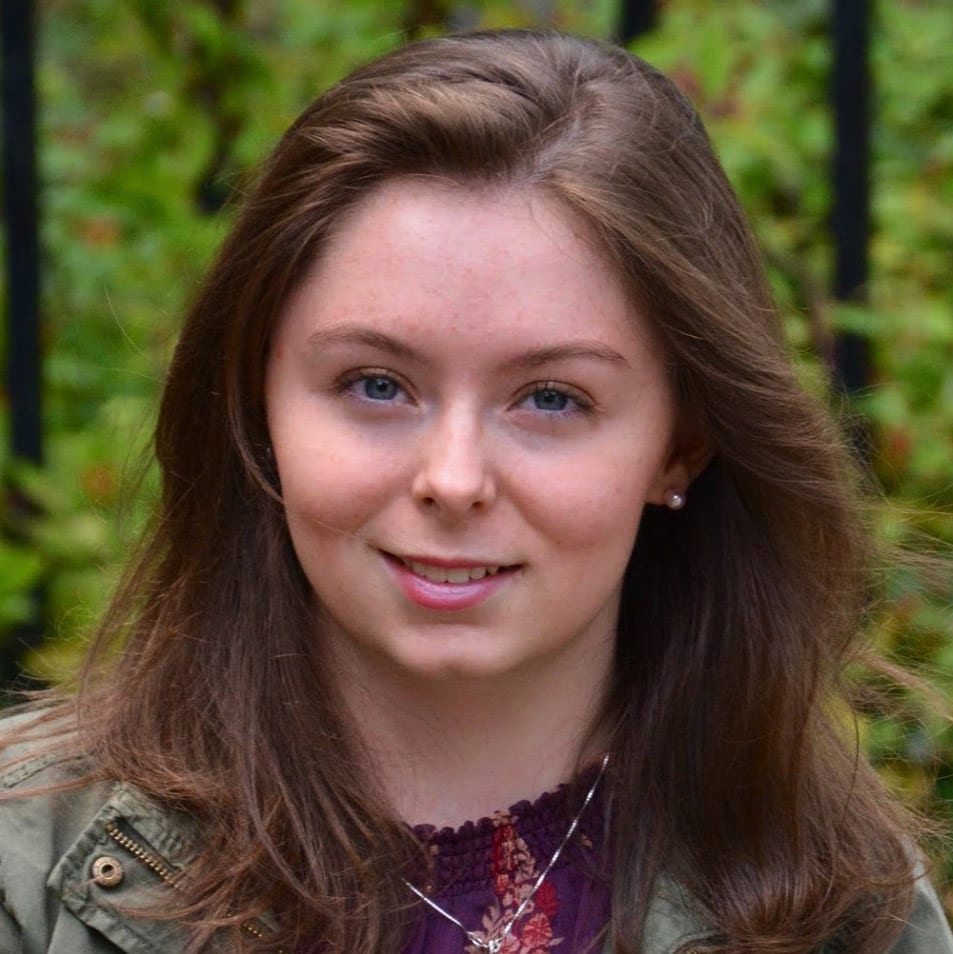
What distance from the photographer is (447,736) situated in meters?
2.29

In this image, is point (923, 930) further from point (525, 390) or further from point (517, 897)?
point (525, 390)

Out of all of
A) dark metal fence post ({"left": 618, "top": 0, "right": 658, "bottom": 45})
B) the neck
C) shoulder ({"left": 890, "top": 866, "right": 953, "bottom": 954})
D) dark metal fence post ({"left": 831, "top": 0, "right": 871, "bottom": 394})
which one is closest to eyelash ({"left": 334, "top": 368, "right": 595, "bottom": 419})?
the neck

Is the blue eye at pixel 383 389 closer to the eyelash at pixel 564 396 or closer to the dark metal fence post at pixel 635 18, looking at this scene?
the eyelash at pixel 564 396

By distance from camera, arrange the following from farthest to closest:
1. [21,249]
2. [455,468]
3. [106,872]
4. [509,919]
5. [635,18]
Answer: [635,18] < [21,249] < [509,919] < [106,872] < [455,468]

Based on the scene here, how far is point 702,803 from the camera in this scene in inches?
93.7

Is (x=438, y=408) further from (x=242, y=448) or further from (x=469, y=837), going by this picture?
(x=469, y=837)

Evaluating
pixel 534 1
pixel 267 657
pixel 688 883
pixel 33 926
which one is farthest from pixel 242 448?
pixel 534 1

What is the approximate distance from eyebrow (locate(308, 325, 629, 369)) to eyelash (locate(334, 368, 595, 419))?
0.09 feet

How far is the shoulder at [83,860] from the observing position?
2.12m

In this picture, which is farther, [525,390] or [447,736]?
[447,736]

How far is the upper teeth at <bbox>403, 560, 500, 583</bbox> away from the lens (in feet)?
6.84

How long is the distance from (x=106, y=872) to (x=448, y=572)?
0.49 metres

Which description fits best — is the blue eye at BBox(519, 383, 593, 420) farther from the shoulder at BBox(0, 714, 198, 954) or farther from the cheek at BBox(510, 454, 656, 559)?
the shoulder at BBox(0, 714, 198, 954)

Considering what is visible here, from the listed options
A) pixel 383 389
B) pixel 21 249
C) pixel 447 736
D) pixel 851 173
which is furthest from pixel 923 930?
pixel 21 249
